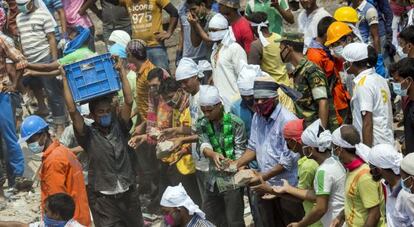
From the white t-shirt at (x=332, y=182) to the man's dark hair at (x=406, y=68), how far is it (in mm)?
1277

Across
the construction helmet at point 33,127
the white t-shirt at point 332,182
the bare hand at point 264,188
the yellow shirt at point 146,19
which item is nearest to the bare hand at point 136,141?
the construction helmet at point 33,127

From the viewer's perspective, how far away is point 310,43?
1123 cm

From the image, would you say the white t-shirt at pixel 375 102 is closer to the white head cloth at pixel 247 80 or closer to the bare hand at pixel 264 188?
the white head cloth at pixel 247 80

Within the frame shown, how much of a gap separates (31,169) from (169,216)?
4892 millimetres

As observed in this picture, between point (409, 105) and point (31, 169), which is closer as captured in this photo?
point (409, 105)

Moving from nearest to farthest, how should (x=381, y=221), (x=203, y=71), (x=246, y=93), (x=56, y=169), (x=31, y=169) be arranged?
(x=381, y=221)
(x=56, y=169)
(x=246, y=93)
(x=203, y=71)
(x=31, y=169)

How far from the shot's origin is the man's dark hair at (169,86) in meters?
10.4

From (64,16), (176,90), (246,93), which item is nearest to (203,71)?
(176,90)

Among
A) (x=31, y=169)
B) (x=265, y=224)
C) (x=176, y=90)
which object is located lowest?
(x=31, y=169)

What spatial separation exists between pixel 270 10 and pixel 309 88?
2926 millimetres

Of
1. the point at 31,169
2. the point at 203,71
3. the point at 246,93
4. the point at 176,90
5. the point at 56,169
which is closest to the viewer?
the point at 56,169

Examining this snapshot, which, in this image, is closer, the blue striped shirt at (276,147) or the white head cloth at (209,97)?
the blue striped shirt at (276,147)

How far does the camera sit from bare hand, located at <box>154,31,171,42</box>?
12.8 metres

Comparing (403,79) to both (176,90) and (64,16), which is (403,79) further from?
(64,16)
